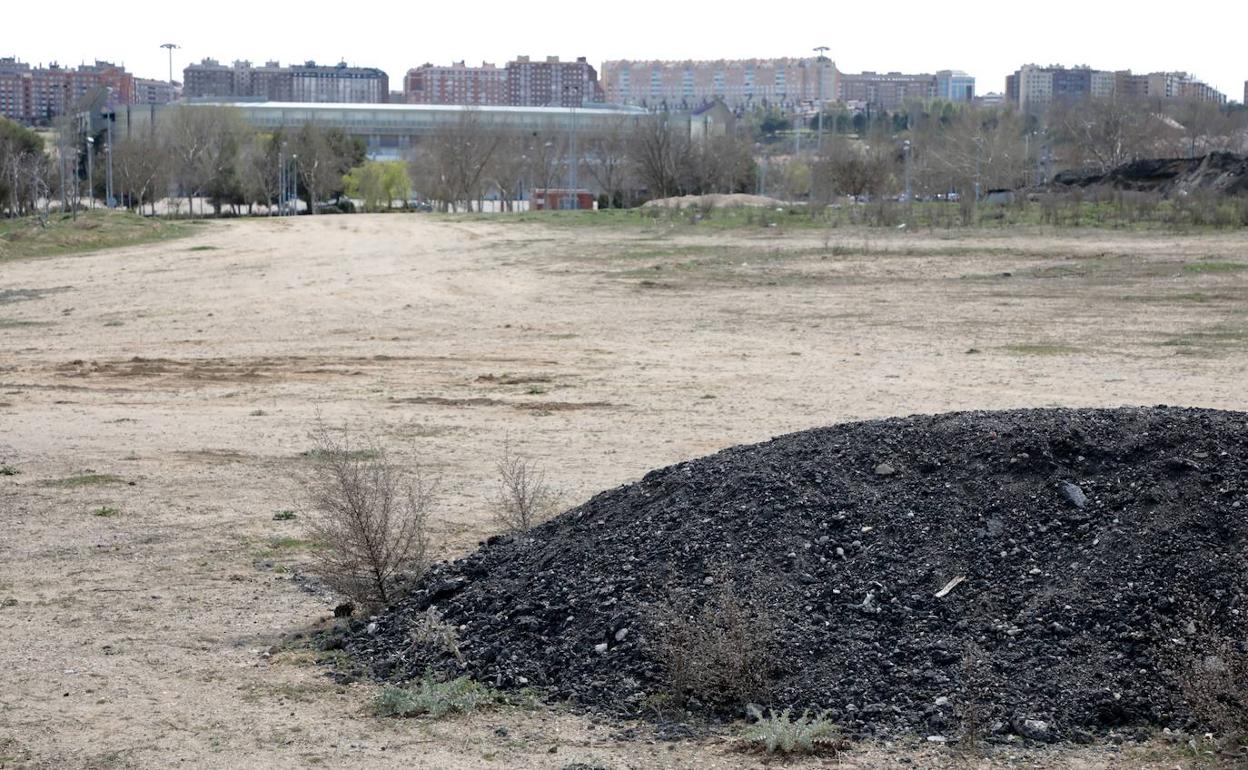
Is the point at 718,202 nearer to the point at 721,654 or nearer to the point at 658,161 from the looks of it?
the point at 658,161

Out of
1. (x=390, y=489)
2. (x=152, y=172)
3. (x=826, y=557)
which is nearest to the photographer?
(x=826, y=557)

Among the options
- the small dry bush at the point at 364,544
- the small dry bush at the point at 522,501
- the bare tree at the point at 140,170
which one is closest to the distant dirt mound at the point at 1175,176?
the bare tree at the point at 140,170

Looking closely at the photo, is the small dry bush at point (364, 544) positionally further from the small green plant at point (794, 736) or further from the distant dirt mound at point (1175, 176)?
the distant dirt mound at point (1175, 176)

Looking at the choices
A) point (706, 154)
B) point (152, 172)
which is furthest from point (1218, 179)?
point (152, 172)

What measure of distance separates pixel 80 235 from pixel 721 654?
1621 inches

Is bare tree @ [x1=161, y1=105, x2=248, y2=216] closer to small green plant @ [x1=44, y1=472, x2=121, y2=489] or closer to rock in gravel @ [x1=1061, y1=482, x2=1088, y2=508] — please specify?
small green plant @ [x1=44, y1=472, x2=121, y2=489]

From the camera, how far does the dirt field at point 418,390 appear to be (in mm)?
6516

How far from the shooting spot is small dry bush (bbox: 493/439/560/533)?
941cm

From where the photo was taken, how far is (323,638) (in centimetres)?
771

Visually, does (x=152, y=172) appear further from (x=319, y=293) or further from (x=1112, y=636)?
(x=1112, y=636)

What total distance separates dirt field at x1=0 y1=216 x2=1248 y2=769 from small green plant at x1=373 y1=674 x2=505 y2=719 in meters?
0.11

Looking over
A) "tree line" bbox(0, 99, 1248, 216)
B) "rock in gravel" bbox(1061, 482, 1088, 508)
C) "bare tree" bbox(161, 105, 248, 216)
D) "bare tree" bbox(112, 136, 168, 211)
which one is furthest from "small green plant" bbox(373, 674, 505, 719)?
"bare tree" bbox(161, 105, 248, 216)

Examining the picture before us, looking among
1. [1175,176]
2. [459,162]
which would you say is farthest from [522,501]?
[459,162]

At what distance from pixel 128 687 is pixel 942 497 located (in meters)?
4.03
